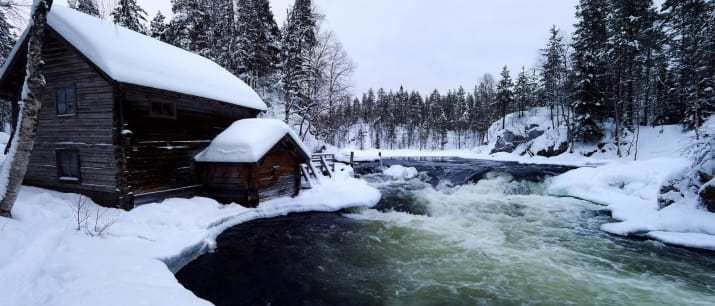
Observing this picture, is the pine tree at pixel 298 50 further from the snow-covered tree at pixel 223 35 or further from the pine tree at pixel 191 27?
the pine tree at pixel 191 27

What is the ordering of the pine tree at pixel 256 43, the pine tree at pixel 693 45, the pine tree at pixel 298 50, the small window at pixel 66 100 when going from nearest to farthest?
1. the small window at pixel 66 100
2. the pine tree at pixel 693 45
3. the pine tree at pixel 298 50
4. the pine tree at pixel 256 43

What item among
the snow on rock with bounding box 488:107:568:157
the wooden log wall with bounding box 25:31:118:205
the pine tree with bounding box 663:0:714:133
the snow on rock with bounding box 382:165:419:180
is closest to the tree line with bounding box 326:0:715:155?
the pine tree with bounding box 663:0:714:133

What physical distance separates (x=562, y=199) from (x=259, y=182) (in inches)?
643

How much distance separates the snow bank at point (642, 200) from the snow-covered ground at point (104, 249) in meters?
14.3

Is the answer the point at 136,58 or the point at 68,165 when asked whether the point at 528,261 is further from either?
the point at 68,165

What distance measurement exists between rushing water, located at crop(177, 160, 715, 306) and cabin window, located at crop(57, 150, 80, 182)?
22.6 ft

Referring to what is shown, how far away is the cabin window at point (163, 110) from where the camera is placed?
12.4m

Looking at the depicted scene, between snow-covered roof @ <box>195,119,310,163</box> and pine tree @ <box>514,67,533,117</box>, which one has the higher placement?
pine tree @ <box>514,67,533,117</box>

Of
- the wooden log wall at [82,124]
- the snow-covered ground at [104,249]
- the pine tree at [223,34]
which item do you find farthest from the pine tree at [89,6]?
the pine tree at [223,34]

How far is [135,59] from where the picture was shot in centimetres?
1177

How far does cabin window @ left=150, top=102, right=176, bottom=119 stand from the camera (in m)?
12.4

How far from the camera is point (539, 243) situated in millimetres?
10266

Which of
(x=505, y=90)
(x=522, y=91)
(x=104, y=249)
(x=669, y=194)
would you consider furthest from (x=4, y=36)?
(x=522, y=91)

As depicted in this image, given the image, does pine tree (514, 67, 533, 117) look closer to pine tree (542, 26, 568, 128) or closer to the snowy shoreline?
pine tree (542, 26, 568, 128)
